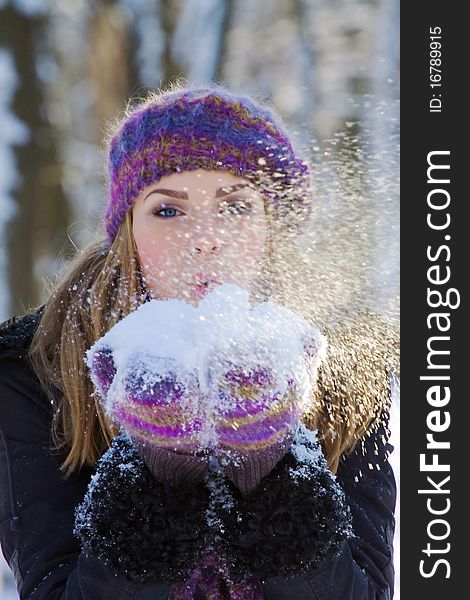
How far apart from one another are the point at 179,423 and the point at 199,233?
271 millimetres

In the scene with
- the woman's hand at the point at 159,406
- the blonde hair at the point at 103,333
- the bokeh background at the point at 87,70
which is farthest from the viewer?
the bokeh background at the point at 87,70

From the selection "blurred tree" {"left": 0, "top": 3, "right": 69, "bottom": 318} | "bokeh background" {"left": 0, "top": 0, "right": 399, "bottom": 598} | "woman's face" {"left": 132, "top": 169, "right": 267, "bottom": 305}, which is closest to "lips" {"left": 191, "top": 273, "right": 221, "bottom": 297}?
"woman's face" {"left": 132, "top": 169, "right": 267, "bottom": 305}

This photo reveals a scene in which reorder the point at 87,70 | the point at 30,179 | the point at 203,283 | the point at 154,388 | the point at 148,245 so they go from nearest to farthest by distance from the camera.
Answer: the point at 154,388, the point at 203,283, the point at 148,245, the point at 30,179, the point at 87,70

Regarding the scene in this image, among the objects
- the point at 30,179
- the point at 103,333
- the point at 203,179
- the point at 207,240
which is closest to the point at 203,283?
the point at 207,240

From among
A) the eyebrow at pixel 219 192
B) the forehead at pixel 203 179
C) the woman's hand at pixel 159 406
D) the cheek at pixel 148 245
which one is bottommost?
the woman's hand at pixel 159 406

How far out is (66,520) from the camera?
1.03m

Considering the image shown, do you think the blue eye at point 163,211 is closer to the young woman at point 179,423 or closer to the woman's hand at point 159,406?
the young woman at point 179,423

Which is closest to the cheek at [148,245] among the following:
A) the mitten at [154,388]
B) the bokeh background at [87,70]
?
the mitten at [154,388]

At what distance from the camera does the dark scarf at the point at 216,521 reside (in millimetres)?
889

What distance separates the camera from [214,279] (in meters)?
0.97

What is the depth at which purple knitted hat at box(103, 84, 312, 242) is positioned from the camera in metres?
1.06

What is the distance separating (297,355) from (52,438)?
1.32 ft

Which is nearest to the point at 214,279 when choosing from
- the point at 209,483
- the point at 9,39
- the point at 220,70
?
the point at 209,483

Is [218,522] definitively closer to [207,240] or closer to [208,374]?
[208,374]
